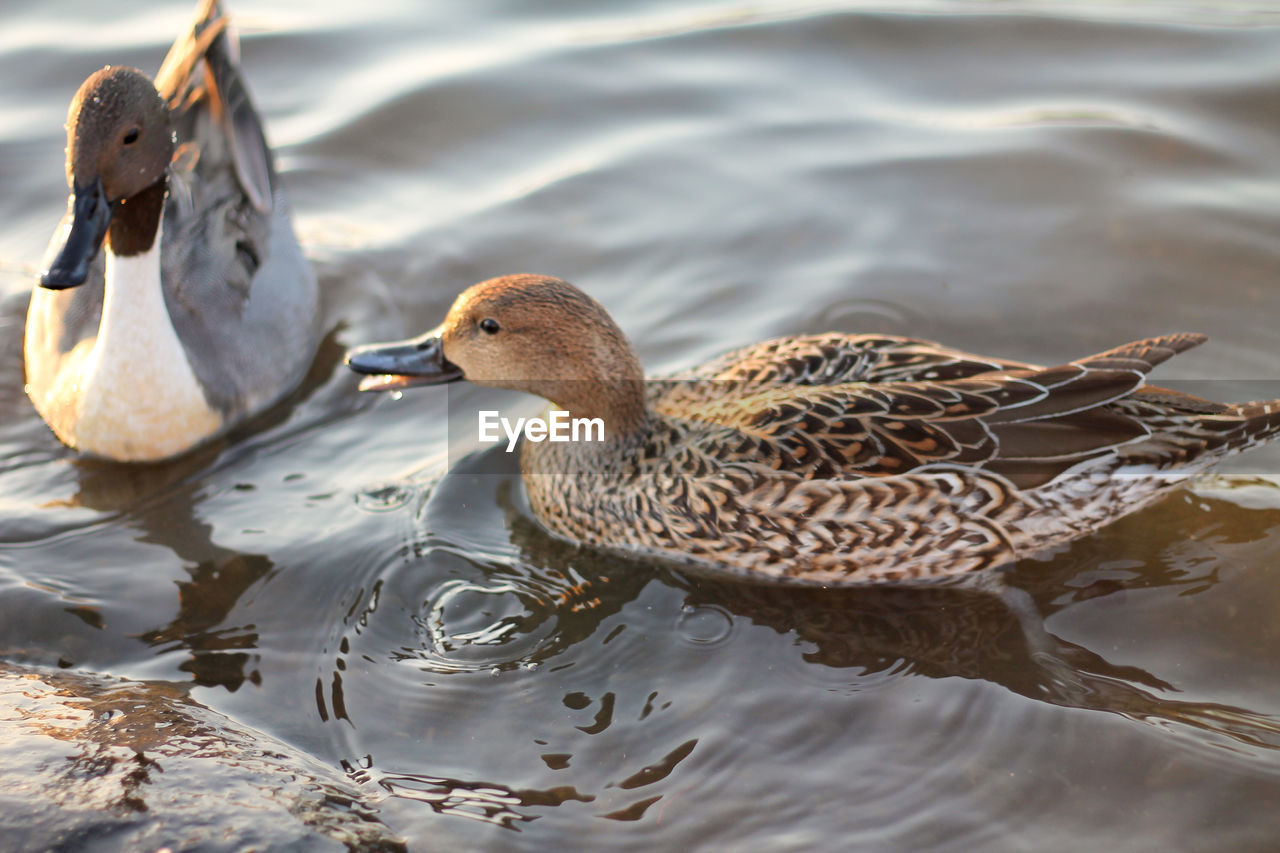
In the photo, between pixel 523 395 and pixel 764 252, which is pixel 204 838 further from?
pixel 764 252

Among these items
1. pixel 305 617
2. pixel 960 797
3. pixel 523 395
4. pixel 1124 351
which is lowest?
pixel 960 797

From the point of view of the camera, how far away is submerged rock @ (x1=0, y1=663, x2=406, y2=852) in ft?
9.50

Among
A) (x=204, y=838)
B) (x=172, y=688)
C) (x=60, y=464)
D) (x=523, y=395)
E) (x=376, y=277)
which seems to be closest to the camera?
(x=204, y=838)

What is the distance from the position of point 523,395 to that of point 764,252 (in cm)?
169

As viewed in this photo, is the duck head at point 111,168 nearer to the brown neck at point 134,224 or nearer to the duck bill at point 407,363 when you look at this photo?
the brown neck at point 134,224

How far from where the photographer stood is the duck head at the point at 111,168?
15.6 feet

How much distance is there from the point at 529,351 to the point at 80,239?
6.20 feet

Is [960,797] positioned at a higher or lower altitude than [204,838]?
lower

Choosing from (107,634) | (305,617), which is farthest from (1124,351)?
(107,634)

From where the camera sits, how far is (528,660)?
4164mm

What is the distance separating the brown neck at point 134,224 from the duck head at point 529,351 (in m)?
1.26

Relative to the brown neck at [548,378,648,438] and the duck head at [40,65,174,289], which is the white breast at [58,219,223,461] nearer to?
the duck head at [40,65,174,289]

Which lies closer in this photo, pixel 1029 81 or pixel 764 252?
pixel 764 252

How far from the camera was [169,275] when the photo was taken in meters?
5.56
